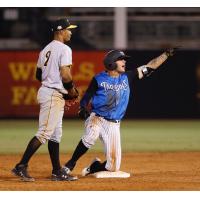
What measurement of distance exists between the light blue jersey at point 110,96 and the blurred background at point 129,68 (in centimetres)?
389

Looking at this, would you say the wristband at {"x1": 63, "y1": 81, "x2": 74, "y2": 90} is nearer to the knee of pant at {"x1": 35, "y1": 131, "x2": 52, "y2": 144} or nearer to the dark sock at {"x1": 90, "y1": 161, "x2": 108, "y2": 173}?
the knee of pant at {"x1": 35, "y1": 131, "x2": 52, "y2": 144}

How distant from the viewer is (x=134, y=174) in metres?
10.1

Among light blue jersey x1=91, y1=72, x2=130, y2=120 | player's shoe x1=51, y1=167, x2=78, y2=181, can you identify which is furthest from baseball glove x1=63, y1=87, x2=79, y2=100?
player's shoe x1=51, y1=167, x2=78, y2=181

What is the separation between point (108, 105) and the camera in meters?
9.61

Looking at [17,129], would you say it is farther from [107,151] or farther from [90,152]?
[107,151]

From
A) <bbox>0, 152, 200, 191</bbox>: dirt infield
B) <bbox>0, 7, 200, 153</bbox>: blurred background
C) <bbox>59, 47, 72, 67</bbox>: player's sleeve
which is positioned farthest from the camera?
<bbox>0, 7, 200, 153</bbox>: blurred background

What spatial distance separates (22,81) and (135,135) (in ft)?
15.7

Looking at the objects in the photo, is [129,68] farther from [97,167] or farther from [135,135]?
[97,167]

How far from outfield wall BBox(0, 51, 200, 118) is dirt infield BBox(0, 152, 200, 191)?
6945 mm

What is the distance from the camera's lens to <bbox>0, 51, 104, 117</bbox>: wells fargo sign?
1966cm

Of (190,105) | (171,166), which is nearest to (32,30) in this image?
(190,105)

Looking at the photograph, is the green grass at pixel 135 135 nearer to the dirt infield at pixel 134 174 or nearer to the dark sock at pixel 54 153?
the dirt infield at pixel 134 174

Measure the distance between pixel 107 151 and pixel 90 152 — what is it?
360 centimetres
